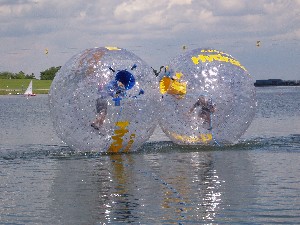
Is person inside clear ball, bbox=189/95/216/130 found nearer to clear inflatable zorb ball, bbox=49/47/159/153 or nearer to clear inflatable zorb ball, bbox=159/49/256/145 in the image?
clear inflatable zorb ball, bbox=159/49/256/145

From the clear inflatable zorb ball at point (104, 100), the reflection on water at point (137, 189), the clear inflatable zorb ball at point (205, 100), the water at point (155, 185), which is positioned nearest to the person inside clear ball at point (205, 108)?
the clear inflatable zorb ball at point (205, 100)

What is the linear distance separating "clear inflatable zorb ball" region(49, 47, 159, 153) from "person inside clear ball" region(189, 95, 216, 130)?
1970 mm

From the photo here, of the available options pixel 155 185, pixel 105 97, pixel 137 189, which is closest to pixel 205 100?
pixel 105 97

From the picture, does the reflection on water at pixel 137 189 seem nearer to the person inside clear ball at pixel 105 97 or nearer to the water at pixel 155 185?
the water at pixel 155 185

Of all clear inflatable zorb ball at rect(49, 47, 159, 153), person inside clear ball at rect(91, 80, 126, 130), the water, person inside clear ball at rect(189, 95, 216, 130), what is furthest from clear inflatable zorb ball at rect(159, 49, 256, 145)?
person inside clear ball at rect(91, 80, 126, 130)

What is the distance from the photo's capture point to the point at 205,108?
82.1 feet

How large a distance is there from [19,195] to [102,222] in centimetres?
350

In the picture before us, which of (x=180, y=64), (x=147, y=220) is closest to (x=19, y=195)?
(x=147, y=220)

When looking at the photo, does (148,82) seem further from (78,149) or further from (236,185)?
(236,185)

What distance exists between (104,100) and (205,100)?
3764 millimetres

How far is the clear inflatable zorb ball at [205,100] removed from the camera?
25109 mm

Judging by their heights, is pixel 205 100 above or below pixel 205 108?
above

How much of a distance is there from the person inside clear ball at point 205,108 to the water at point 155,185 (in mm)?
948

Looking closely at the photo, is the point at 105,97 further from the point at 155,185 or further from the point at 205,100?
the point at 155,185
